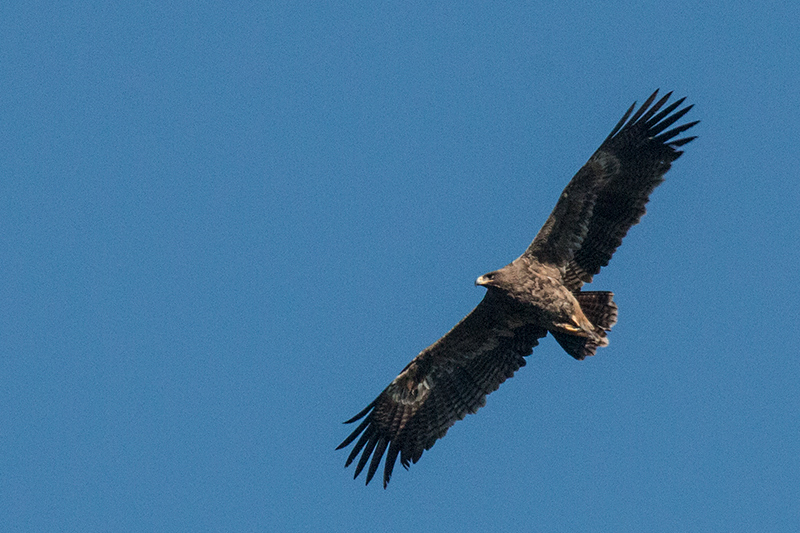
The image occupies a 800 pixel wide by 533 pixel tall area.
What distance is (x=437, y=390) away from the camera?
17.4m

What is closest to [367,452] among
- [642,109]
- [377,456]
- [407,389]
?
[377,456]

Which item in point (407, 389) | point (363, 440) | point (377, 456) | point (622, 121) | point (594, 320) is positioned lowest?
point (594, 320)

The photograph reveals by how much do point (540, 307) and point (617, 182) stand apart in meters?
2.07

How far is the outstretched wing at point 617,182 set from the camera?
644 inches

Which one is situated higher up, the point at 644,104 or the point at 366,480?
the point at 644,104

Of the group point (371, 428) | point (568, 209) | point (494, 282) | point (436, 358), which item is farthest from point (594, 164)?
point (371, 428)

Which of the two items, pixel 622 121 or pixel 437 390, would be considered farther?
pixel 437 390

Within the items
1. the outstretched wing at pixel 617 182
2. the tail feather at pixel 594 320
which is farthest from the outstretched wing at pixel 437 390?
the outstretched wing at pixel 617 182

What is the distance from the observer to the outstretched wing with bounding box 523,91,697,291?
16.4 meters

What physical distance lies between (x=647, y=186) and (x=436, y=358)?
3970 millimetres

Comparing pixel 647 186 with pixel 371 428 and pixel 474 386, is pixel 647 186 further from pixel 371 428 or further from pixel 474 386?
pixel 371 428

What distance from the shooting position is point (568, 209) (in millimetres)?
16453

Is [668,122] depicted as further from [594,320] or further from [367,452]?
[367,452]

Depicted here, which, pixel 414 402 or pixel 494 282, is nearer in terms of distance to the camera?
pixel 494 282
